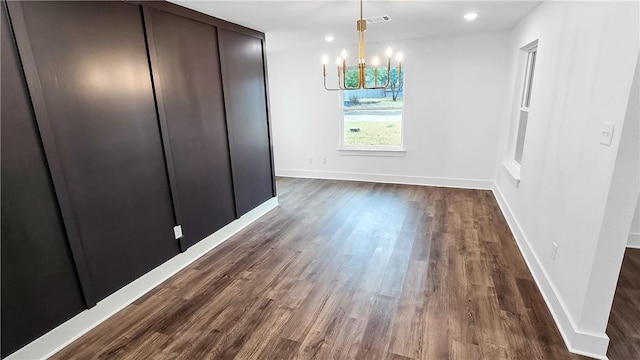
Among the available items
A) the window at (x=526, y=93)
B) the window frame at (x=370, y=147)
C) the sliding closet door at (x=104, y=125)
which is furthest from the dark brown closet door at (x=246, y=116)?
the window at (x=526, y=93)

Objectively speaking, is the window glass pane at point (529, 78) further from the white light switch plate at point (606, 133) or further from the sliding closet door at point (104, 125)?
the sliding closet door at point (104, 125)

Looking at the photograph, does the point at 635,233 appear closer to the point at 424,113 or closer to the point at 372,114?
the point at 424,113

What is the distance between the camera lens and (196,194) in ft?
9.75

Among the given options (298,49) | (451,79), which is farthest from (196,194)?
(451,79)

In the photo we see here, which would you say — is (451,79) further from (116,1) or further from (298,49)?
(116,1)

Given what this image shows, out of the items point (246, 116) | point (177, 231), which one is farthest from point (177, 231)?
point (246, 116)

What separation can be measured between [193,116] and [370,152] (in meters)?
3.36

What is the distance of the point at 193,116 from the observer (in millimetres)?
2879

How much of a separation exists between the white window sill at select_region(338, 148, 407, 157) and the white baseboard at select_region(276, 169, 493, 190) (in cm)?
37

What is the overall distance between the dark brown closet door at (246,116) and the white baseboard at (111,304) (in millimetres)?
611

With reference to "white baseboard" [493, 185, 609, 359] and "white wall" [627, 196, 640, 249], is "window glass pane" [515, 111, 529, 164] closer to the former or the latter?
"white wall" [627, 196, 640, 249]

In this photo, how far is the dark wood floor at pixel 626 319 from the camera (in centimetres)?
178

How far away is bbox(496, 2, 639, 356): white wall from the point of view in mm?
1569

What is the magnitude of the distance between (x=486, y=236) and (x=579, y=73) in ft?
6.07
